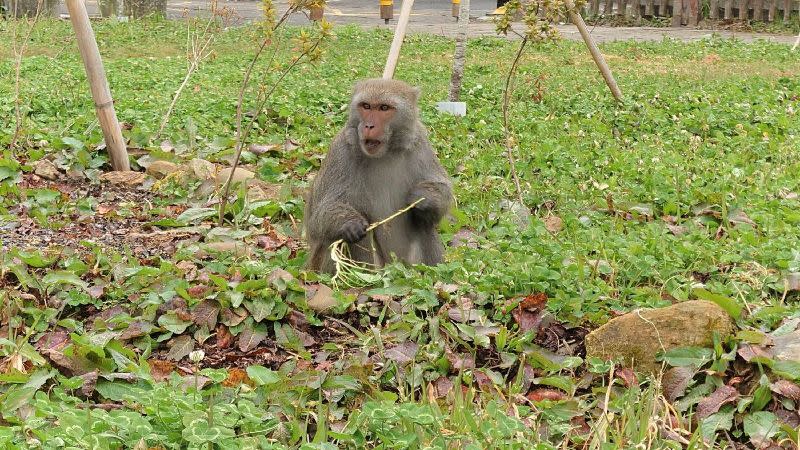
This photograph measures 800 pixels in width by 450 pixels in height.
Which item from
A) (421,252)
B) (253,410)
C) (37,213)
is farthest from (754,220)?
(37,213)

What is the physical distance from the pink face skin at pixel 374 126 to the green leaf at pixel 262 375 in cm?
185

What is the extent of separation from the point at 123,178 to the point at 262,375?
3921mm

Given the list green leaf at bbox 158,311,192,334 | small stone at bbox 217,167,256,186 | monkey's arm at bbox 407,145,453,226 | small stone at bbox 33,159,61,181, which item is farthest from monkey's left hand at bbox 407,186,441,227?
small stone at bbox 33,159,61,181

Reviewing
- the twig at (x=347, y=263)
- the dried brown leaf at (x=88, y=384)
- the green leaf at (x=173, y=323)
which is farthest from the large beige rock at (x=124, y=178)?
the dried brown leaf at (x=88, y=384)

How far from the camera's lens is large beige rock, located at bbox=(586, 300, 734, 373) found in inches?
178

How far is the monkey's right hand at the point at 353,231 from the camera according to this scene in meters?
5.97

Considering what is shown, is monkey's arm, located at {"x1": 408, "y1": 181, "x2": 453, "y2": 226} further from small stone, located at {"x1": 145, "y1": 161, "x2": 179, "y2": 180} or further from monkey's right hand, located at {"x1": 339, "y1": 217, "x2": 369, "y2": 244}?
small stone, located at {"x1": 145, "y1": 161, "x2": 179, "y2": 180}

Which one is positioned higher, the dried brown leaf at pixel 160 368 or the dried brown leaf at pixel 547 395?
the dried brown leaf at pixel 160 368

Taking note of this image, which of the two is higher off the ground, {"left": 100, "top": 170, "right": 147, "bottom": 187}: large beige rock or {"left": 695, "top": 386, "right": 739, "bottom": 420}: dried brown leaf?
{"left": 100, "top": 170, "right": 147, "bottom": 187}: large beige rock

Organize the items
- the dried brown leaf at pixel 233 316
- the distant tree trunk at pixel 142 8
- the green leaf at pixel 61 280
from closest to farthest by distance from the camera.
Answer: the dried brown leaf at pixel 233 316, the green leaf at pixel 61 280, the distant tree trunk at pixel 142 8

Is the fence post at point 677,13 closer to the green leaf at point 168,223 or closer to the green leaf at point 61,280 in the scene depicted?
the green leaf at point 168,223

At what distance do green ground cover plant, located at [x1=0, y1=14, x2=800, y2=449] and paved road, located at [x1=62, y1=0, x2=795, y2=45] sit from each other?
1020cm

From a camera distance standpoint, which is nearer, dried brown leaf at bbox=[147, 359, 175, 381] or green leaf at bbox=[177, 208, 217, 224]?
dried brown leaf at bbox=[147, 359, 175, 381]

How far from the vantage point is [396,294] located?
5254mm
